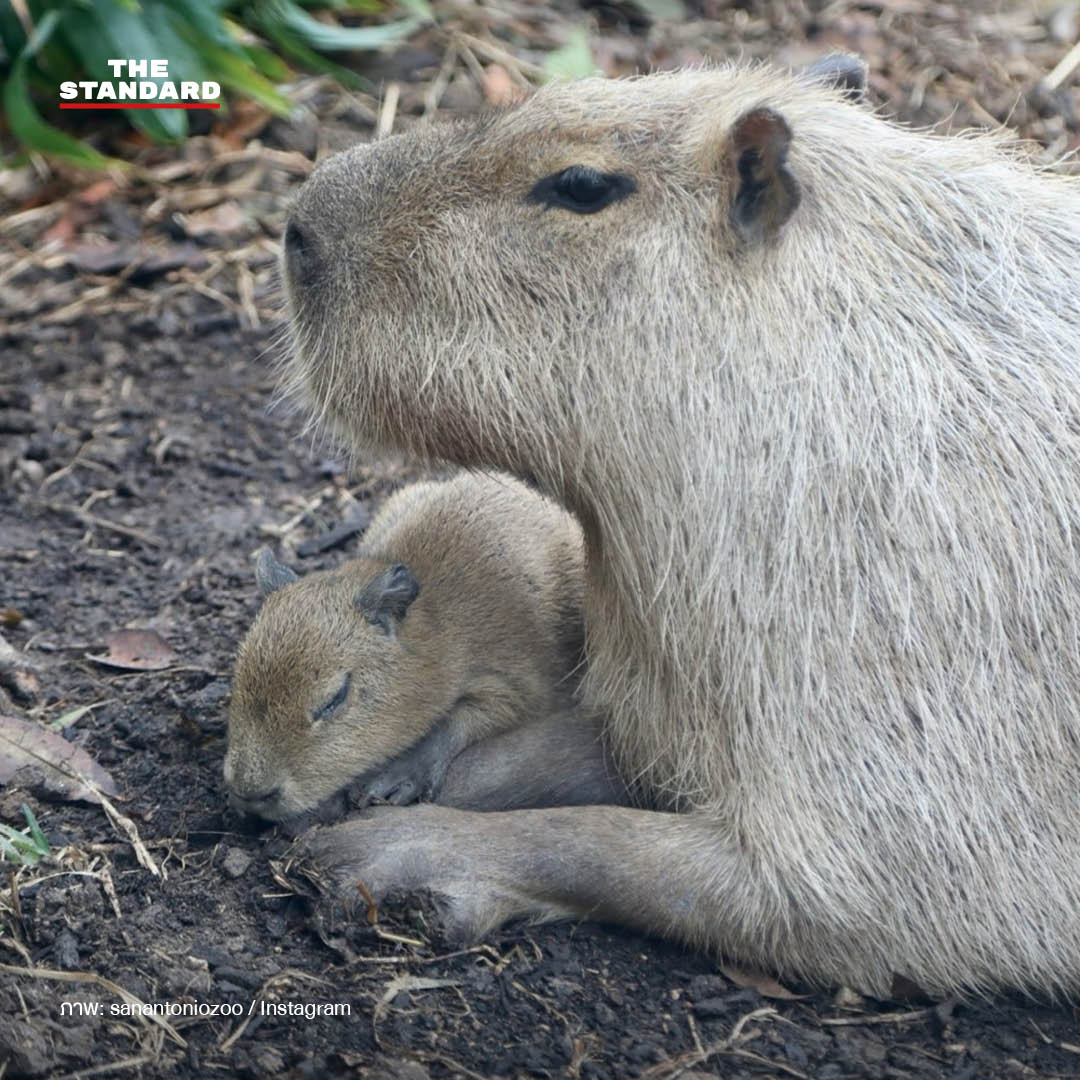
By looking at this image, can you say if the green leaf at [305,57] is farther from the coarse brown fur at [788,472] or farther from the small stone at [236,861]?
the small stone at [236,861]

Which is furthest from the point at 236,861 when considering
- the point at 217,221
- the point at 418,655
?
the point at 217,221

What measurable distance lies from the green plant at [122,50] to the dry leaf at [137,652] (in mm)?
3078

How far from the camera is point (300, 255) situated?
4.32 meters

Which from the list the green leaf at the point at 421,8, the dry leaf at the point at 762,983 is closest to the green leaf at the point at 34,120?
the green leaf at the point at 421,8

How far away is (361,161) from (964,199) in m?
1.55

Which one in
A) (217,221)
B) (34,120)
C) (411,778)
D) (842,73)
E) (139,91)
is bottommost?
(411,778)

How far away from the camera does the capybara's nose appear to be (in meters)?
4.30

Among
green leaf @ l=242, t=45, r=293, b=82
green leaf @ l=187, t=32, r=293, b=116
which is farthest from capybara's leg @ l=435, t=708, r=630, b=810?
green leaf @ l=242, t=45, r=293, b=82

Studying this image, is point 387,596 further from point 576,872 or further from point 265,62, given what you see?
point 265,62

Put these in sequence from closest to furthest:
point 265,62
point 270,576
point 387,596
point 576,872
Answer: point 576,872 < point 387,596 < point 270,576 < point 265,62

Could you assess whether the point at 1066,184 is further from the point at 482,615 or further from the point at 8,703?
the point at 8,703

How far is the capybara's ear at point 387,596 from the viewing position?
4.75m

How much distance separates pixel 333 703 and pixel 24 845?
2.90 ft

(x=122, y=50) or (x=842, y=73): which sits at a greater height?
(x=842, y=73)
